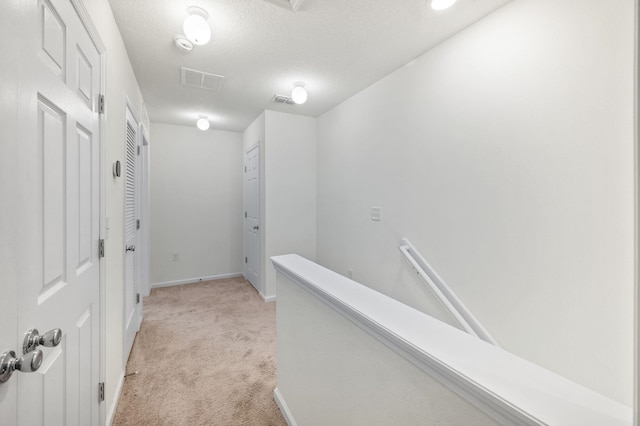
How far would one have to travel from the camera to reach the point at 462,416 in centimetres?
58

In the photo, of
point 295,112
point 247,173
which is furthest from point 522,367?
point 247,173

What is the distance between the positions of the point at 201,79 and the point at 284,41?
3.34ft

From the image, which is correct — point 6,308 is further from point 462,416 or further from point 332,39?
point 332,39

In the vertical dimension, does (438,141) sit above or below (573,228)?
above

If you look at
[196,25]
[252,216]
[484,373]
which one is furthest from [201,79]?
[484,373]

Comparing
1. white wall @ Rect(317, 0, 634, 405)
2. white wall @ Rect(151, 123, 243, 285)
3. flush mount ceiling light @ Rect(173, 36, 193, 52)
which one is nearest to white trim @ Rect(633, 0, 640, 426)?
white wall @ Rect(317, 0, 634, 405)

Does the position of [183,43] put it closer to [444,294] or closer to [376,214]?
[376,214]

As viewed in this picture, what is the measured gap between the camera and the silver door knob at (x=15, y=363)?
0.59 meters

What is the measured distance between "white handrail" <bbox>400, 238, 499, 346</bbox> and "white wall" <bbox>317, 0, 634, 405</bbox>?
0.05 metres

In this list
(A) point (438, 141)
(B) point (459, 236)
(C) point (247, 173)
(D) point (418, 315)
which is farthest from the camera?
(C) point (247, 173)

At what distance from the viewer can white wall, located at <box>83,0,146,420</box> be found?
1.46 meters

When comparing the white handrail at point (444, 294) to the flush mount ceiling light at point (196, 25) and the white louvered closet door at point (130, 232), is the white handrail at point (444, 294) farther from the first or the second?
the white louvered closet door at point (130, 232)

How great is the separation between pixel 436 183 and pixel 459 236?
0.43 m

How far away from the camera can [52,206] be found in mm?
874
